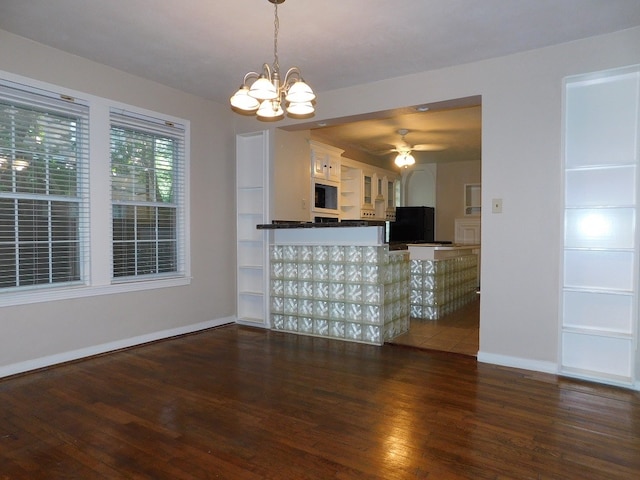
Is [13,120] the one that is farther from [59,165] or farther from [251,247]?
[251,247]

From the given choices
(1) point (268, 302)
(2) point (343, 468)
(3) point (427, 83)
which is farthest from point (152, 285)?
(3) point (427, 83)

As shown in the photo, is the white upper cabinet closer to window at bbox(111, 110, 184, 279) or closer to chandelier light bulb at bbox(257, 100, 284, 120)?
window at bbox(111, 110, 184, 279)

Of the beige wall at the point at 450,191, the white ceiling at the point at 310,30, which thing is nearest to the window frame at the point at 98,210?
the white ceiling at the point at 310,30

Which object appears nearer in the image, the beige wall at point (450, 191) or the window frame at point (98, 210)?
the window frame at point (98, 210)

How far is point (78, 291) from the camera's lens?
11.8ft

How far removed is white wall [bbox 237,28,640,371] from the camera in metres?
3.28

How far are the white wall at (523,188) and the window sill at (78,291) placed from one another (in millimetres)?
3082

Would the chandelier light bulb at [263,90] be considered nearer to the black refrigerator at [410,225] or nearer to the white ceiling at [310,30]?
the white ceiling at [310,30]

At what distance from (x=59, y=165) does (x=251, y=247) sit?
7.10 feet

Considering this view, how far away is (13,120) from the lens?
3211mm

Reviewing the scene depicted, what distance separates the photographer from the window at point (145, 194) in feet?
13.0

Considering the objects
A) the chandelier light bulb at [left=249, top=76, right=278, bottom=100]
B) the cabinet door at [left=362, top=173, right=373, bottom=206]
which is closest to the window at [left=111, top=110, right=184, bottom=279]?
the chandelier light bulb at [left=249, top=76, right=278, bottom=100]

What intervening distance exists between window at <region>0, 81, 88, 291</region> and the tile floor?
3095 millimetres

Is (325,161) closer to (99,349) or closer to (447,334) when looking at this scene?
(447,334)
